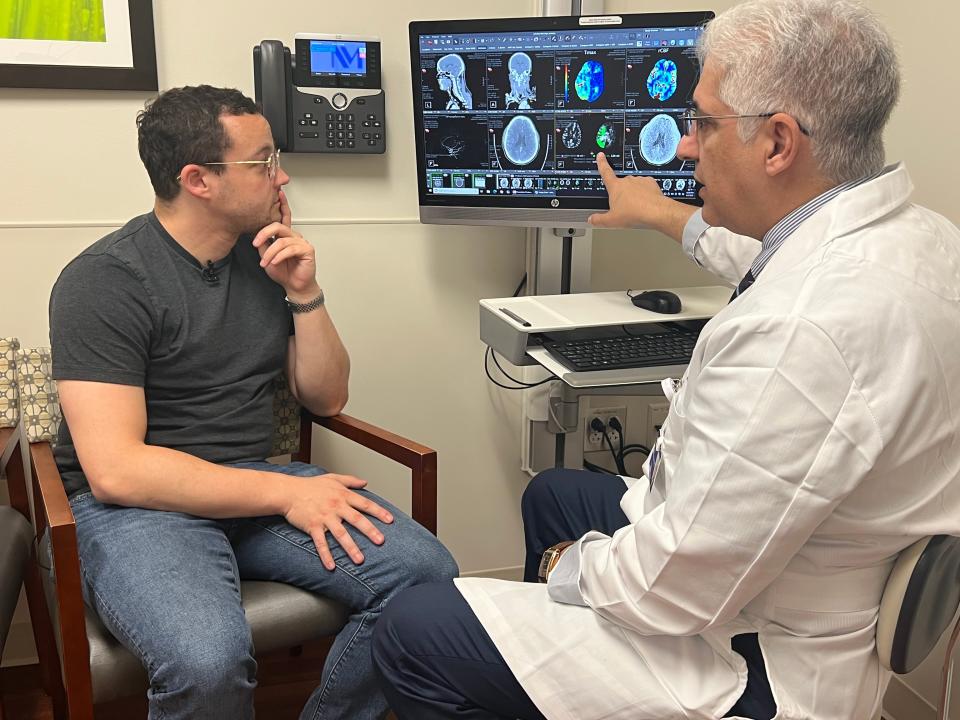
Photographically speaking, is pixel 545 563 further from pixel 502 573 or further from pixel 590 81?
pixel 502 573

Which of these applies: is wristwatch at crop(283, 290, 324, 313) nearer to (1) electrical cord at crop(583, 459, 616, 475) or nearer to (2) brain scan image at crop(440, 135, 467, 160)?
(2) brain scan image at crop(440, 135, 467, 160)

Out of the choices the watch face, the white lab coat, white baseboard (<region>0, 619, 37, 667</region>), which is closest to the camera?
the white lab coat

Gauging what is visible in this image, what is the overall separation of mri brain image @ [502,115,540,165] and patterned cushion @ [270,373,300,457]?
2.37ft

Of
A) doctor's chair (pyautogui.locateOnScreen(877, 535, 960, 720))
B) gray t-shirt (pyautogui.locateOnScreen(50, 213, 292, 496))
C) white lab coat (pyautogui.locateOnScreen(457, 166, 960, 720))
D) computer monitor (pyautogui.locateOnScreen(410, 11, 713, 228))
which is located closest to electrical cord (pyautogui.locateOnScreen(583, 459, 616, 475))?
computer monitor (pyautogui.locateOnScreen(410, 11, 713, 228))

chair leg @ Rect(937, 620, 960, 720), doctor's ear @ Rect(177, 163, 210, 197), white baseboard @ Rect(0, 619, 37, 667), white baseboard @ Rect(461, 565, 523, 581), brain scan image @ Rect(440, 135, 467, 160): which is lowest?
white baseboard @ Rect(461, 565, 523, 581)

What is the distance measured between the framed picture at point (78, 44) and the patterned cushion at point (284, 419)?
29.3 inches

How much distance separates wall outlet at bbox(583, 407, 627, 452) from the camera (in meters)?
2.55

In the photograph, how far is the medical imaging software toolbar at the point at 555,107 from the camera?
199 centimetres

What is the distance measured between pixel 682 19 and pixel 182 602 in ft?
4.95

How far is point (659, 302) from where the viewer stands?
2.01 meters

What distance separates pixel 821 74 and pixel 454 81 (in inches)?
41.3

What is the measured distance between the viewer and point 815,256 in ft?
3.66

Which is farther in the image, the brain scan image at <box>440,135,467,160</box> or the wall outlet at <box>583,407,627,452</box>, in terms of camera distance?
the wall outlet at <box>583,407,627,452</box>

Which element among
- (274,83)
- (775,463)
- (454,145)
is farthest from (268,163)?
(775,463)
